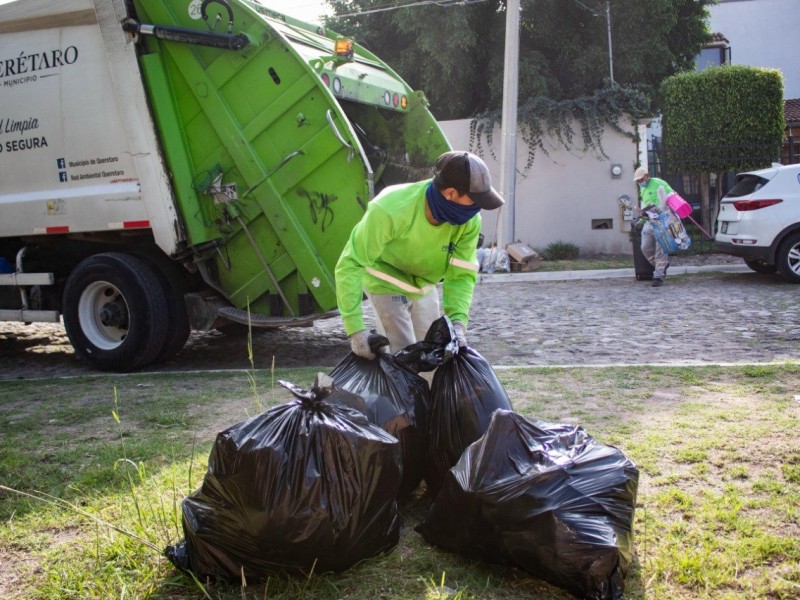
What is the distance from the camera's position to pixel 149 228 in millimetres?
6383

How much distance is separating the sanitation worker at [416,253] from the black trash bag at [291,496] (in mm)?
737

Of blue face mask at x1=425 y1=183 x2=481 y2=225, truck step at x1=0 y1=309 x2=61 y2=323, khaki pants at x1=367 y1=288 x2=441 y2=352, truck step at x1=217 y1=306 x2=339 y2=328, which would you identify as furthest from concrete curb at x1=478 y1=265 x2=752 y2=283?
blue face mask at x1=425 y1=183 x2=481 y2=225

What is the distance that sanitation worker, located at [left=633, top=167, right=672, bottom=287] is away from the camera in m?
10.4

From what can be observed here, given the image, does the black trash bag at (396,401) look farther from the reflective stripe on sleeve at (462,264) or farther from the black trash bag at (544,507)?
the reflective stripe on sleeve at (462,264)

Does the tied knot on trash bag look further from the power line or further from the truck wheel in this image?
the power line

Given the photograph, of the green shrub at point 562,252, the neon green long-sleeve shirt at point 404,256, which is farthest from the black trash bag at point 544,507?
the green shrub at point 562,252

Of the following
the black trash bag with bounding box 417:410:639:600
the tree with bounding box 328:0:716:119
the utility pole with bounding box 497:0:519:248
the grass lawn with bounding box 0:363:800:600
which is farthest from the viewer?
the tree with bounding box 328:0:716:119

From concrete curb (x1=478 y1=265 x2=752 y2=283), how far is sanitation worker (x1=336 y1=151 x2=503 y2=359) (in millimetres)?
8275

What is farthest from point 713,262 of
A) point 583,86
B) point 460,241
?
point 460,241

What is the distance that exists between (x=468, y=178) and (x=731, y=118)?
13293mm

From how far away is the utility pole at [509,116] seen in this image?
42.2 ft

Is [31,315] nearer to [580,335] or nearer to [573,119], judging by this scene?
[580,335]

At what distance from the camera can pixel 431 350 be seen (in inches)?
128

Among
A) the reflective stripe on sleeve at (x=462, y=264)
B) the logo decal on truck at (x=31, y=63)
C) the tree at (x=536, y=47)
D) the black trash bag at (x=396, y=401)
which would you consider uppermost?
the tree at (x=536, y=47)
